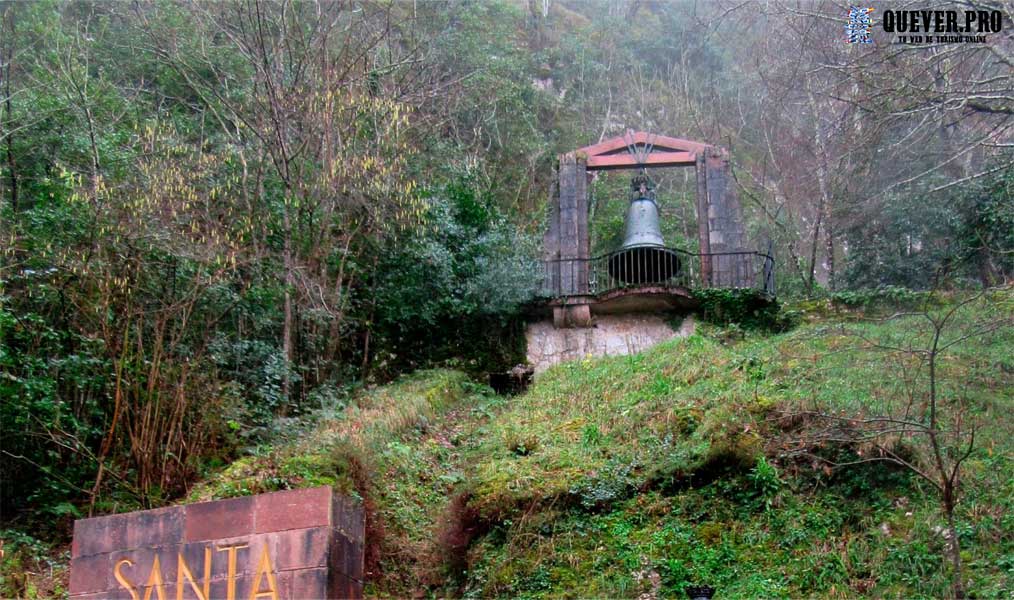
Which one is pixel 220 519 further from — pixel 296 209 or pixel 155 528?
pixel 296 209

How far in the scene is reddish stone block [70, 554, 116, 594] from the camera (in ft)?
24.7

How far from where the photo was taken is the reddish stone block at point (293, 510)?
736 cm

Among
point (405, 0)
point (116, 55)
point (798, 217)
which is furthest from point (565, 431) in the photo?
point (405, 0)

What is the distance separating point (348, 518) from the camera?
7.70 m

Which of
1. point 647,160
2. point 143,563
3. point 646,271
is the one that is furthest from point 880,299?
point 143,563

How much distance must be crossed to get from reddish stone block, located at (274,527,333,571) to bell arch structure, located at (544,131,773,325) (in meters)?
8.85

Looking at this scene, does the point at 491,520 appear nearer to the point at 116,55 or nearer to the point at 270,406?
the point at 270,406

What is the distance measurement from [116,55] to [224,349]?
881 centimetres

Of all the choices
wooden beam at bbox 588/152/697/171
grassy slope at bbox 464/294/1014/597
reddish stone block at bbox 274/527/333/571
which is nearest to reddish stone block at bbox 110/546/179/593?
reddish stone block at bbox 274/527/333/571

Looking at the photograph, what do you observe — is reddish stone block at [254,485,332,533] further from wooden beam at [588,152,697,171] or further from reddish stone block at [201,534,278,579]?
wooden beam at [588,152,697,171]

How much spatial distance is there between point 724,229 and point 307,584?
35.8ft

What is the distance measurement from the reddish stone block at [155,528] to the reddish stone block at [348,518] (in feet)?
3.70

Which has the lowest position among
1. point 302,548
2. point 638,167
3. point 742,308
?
point 302,548

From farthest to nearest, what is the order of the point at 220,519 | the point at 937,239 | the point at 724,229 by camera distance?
the point at 937,239 → the point at 724,229 → the point at 220,519
